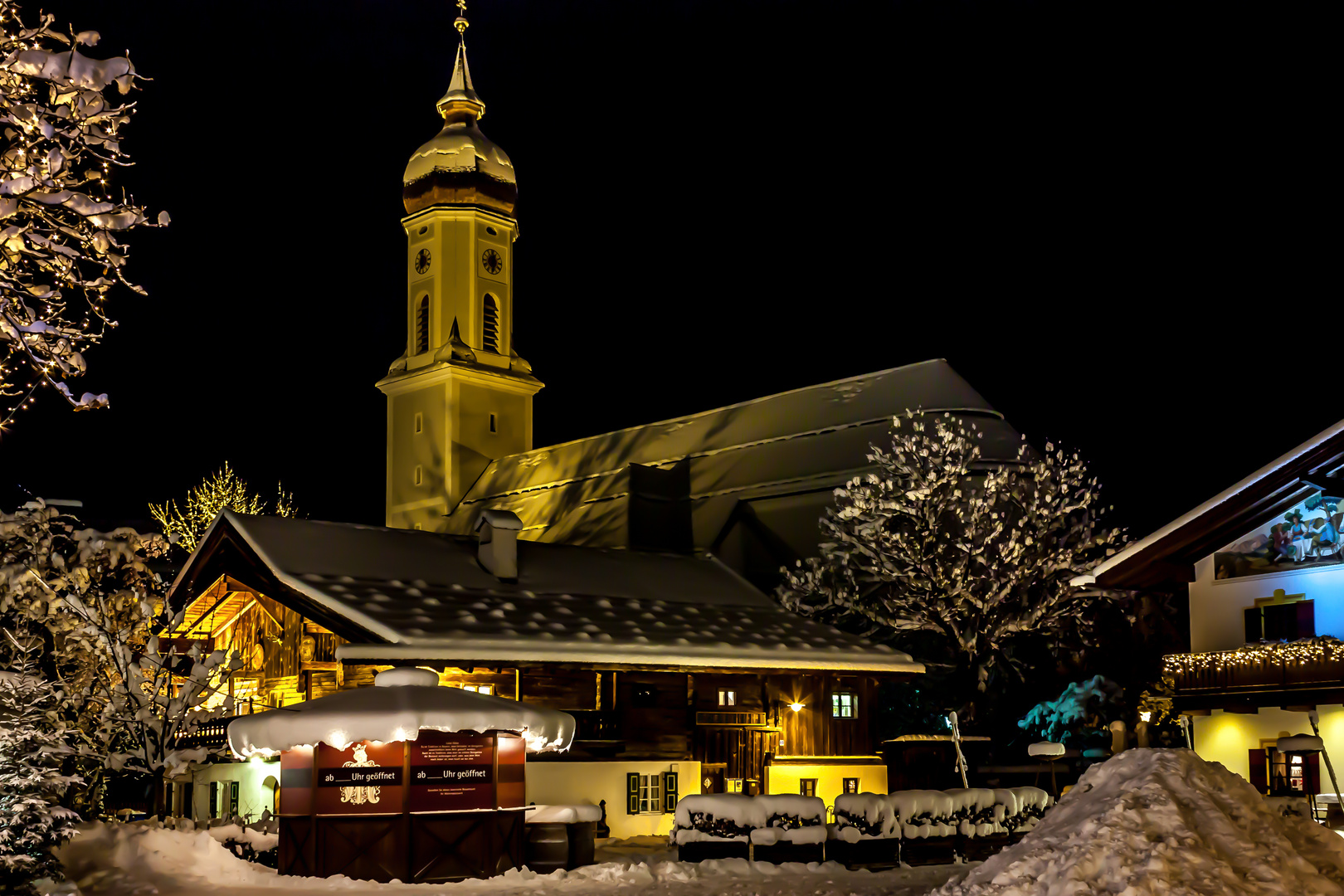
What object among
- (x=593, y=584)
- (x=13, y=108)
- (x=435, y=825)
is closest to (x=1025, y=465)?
(x=593, y=584)

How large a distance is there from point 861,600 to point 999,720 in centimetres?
489

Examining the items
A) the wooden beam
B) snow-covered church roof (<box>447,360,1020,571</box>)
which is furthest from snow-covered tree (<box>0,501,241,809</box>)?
snow-covered church roof (<box>447,360,1020,571</box>)

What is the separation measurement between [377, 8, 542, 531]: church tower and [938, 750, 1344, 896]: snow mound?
48.9m

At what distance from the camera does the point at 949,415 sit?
42125 mm

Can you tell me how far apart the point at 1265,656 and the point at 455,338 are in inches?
1618

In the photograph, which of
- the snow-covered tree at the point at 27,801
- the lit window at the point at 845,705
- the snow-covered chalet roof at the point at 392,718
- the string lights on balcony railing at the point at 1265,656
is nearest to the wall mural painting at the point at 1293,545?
the string lights on balcony railing at the point at 1265,656

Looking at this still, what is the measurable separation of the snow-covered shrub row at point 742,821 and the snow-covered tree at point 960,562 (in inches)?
653

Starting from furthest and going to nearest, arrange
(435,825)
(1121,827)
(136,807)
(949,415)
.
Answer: (949,415), (136,807), (435,825), (1121,827)

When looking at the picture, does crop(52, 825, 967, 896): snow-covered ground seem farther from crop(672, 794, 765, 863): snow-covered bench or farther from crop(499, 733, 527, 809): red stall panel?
crop(499, 733, 527, 809): red stall panel

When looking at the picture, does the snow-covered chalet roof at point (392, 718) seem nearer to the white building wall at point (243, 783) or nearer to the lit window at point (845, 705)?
the white building wall at point (243, 783)

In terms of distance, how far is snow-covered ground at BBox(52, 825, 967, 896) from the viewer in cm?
1733

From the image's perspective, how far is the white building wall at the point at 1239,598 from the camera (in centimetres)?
2547

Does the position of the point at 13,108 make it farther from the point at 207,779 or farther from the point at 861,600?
the point at 861,600

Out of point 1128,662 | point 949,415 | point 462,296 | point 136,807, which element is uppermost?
point 462,296
